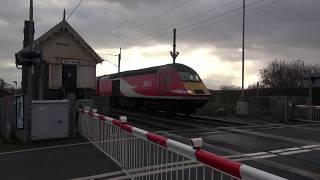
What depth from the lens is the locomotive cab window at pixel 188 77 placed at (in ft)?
95.2

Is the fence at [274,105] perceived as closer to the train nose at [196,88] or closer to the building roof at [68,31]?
the train nose at [196,88]

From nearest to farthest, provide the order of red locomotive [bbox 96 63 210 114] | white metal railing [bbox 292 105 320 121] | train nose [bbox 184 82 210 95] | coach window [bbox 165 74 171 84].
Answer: white metal railing [bbox 292 105 320 121], red locomotive [bbox 96 63 210 114], train nose [bbox 184 82 210 95], coach window [bbox 165 74 171 84]

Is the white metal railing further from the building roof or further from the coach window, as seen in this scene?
the building roof

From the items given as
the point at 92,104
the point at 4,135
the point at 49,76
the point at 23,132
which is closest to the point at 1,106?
the point at 4,135

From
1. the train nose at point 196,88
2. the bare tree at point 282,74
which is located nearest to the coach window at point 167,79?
the train nose at point 196,88

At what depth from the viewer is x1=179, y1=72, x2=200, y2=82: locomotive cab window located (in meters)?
29.0

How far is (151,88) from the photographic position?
31.5 meters

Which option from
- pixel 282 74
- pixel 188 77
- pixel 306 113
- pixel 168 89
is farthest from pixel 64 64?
pixel 282 74

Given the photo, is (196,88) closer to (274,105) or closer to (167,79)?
(167,79)

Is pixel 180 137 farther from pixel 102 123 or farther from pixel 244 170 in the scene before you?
pixel 244 170

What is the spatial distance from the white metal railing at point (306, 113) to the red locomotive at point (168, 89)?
528 centimetres

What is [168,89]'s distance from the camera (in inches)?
1148

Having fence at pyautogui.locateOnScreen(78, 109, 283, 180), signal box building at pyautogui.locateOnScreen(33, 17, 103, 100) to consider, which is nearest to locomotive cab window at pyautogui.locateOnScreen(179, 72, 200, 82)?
signal box building at pyautogui.locateOnScreen(33, 17, 103, 100)

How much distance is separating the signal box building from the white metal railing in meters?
12.8
